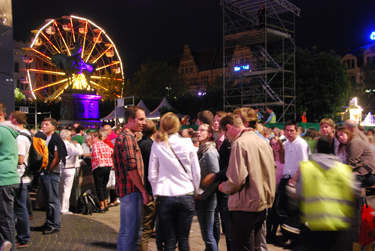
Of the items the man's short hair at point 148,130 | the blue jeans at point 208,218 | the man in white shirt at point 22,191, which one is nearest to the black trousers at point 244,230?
the blue jeans at point 208,218

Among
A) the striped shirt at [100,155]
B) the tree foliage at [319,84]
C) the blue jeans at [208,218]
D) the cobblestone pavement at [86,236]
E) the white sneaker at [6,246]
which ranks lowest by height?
the cobblestone pavement at [86,236]

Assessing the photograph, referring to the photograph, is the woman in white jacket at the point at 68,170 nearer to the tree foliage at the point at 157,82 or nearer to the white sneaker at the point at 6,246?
the white sneaker at the point at 6,246

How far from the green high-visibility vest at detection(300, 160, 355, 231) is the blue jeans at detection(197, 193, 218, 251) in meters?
1.42

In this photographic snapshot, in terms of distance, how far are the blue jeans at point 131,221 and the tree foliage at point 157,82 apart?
169 feet

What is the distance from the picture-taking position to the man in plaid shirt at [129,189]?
368 centimetres

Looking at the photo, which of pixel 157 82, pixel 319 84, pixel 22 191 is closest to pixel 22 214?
pixel 22 191

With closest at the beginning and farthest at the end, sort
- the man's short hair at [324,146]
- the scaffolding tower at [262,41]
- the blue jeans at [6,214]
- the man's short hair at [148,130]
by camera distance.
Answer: the man's short hair at [324,146] → the blue jeans at [6,214] → the man's short hair at [148,130] → the scaffolding tower at [262,41]

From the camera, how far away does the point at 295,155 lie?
510 cm

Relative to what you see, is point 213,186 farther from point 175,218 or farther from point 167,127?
point 167,127

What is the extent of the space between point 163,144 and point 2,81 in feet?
19.7

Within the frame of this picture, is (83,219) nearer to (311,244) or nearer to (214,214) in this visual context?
(214,214)

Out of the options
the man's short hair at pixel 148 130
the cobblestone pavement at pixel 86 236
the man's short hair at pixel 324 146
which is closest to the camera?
the man's short hair at pixel 324 146

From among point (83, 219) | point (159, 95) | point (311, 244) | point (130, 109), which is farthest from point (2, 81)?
point (159, 95)

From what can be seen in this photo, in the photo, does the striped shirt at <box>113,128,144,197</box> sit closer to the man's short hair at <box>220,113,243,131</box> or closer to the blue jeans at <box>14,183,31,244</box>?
the man's short hair at <box>220,113,243,131</box>
